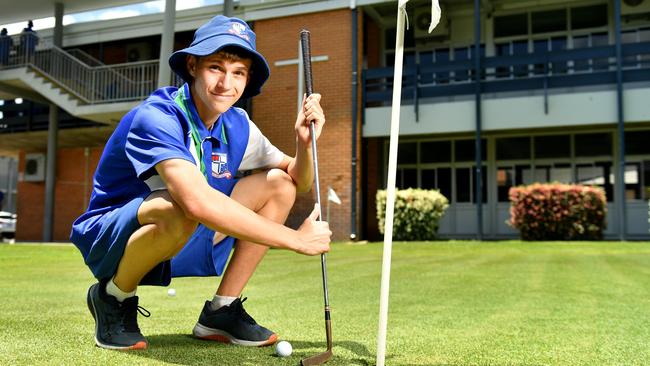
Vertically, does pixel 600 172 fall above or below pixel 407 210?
above

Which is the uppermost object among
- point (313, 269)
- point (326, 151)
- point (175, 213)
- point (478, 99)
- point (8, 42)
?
point (8, 42)

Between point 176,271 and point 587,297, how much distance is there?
3.52 meters

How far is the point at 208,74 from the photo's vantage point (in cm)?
253

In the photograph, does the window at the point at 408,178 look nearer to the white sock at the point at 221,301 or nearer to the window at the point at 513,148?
the window at the point at 513,148

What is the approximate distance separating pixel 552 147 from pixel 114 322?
17.3m

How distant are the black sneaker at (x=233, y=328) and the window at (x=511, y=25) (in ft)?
58.2

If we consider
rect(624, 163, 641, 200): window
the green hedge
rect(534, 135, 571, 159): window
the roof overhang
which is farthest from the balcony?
the roof overhang

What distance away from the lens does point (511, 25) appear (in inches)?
733

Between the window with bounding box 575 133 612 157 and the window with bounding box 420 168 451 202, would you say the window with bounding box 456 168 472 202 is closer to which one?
the window with bounding box 420 168 451 202

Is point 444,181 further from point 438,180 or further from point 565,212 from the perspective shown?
point 565,212

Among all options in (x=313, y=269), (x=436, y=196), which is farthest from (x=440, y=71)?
(x=313, y=269)

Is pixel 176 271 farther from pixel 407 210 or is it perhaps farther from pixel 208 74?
pixel 407 210

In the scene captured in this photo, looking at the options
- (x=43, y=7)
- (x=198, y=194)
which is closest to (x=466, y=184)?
(x=43, y=7)

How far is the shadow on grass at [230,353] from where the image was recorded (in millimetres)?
2416
